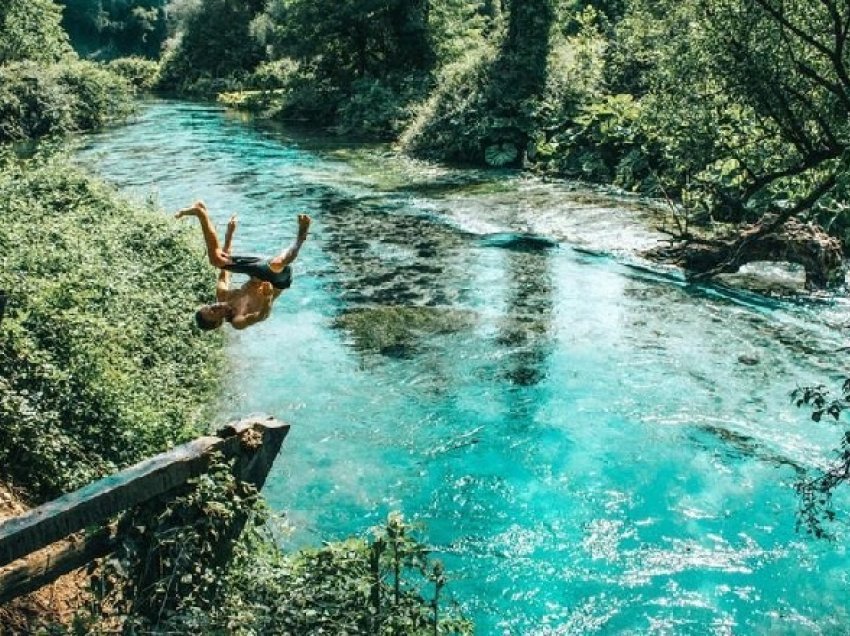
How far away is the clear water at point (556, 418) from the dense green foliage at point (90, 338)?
4.60 ft

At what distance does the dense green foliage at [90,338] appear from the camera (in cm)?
873

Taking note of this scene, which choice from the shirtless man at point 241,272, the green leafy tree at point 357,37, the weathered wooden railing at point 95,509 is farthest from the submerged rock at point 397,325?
the green leafy tree at point 357,37

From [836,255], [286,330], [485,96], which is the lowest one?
[286,330]

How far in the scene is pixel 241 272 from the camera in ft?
30.3

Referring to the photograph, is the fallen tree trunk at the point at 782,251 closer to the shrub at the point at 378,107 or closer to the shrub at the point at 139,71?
the shrub at the point at 378,107

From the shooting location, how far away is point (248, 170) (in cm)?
3161

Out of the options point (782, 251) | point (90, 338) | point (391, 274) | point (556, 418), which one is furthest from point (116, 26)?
point (556, 418)

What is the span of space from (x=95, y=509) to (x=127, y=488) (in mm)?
236

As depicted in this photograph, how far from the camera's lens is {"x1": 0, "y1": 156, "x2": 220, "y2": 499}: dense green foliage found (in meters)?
8.73

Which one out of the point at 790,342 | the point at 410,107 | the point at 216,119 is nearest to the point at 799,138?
the point at 790,342

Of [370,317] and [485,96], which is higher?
[485,96]

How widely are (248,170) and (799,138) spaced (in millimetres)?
25325

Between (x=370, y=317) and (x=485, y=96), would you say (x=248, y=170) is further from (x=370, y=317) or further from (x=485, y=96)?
(x=370, y=317)

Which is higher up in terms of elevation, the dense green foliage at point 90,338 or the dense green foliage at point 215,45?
the dense green foliage at point 215,45
